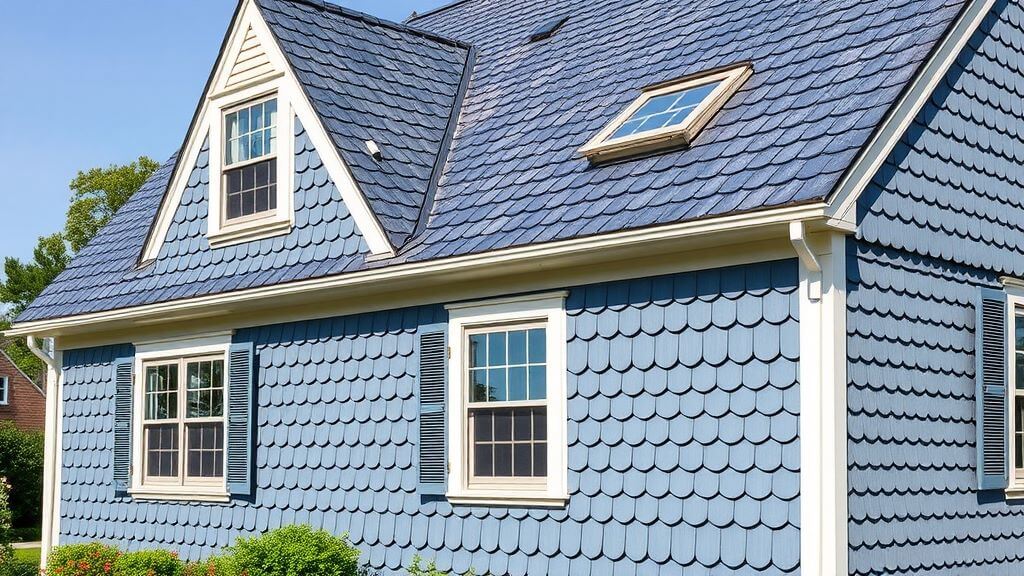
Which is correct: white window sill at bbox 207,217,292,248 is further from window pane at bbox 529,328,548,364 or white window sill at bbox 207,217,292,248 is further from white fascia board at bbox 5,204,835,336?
window pane at bbox 529,328,548,364

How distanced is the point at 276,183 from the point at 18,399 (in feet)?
119

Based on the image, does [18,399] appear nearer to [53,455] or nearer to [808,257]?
[53,455]

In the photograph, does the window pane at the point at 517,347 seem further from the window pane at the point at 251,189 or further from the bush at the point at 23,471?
the bush at the point at 23,471

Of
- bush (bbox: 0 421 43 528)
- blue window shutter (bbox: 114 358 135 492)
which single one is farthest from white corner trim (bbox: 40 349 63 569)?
bush (bbox: 0 421 43 528)

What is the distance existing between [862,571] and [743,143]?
3.32 meters

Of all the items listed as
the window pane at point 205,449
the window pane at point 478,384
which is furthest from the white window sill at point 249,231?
the window pane at point 478,384

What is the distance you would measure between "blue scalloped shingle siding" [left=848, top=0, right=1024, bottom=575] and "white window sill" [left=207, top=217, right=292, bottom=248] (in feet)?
19.8

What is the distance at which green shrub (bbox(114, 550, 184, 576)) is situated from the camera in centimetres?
1198

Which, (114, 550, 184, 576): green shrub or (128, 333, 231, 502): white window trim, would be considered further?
(128, 333, 231, 502): white window trim

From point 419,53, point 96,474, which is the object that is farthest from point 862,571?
point 96,474

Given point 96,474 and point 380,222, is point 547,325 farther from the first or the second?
point 96,474

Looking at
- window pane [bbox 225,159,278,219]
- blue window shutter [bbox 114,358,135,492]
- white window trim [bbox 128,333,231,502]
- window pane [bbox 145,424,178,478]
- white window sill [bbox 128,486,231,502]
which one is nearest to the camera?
window pane [bbox 225,159,278,219]

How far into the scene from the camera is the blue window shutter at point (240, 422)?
42.4 feet

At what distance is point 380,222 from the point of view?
11.7 m
